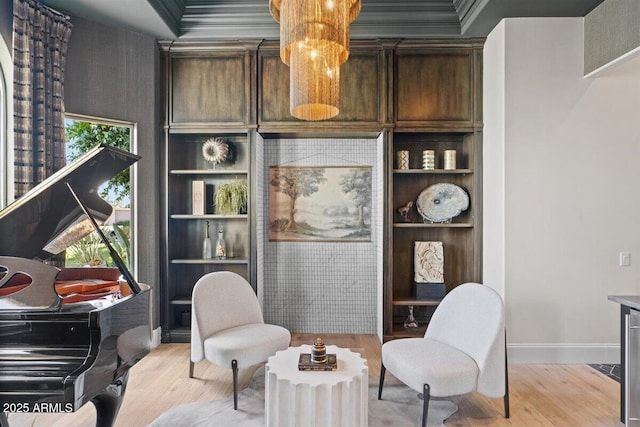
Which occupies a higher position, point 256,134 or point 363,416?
point 256,134

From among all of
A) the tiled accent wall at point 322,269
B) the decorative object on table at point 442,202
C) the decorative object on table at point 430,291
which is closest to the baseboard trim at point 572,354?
the decorative object on table at point 430,291

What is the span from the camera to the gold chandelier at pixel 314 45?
1943 mm

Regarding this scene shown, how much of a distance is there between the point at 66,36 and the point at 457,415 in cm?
422

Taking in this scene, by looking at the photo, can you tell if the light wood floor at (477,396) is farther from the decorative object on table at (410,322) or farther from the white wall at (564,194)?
the decorative object on table at (410,322)

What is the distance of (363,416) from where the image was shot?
219 centimetres

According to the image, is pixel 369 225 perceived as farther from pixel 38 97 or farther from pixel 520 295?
pixel 38 97

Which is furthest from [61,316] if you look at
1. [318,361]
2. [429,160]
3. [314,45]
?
[429,160]

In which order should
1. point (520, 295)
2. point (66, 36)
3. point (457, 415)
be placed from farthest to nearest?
point (520, 295), point (66, 36), point (457, 415)

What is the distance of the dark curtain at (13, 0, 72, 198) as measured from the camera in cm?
290

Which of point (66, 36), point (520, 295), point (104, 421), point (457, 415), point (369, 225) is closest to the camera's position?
point (104, 421)

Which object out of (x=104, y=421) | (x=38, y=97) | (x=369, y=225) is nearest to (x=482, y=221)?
(x=369, y=225)

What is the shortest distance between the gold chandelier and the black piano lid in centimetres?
107

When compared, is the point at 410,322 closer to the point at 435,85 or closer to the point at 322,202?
the point at 322,202

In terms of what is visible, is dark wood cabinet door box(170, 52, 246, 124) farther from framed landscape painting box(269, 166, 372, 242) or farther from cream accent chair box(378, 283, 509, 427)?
cream accent chair box(378, 283, 509, 427)
